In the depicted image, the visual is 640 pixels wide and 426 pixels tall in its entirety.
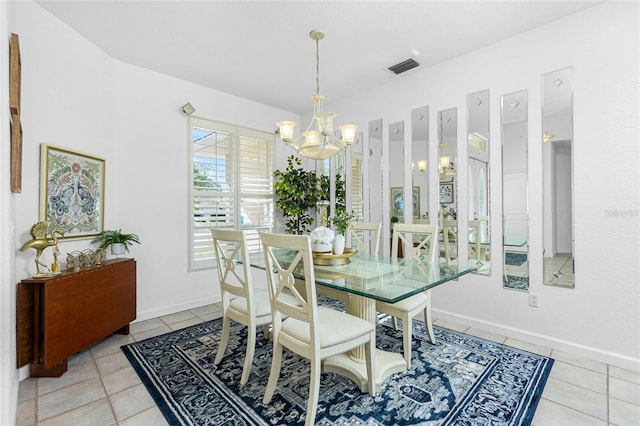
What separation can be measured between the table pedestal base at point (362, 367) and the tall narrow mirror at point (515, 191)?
1495 mm

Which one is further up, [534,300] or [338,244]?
[338,244]

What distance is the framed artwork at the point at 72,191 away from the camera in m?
2.51

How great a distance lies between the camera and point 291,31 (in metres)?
2.78

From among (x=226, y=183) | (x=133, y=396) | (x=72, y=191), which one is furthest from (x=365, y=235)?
(x=72, y=191)

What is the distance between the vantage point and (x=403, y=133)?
373 centimetres

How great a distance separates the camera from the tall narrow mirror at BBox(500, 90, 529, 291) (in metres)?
2.86

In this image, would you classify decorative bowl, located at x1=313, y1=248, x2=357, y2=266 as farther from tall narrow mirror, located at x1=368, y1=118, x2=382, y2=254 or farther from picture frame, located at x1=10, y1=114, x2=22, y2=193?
picture frame, located at x1=10, y1=114, x2=22, y2=193

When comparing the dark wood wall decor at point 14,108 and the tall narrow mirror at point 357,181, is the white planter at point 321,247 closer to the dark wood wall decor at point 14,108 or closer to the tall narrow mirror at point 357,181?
the tall narrow mirror at point 357,181

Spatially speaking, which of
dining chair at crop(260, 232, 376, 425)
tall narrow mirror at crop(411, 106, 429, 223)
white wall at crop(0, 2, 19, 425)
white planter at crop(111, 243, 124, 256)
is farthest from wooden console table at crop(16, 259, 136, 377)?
tall narrow mirror at crop(411, 106, 429, 223)

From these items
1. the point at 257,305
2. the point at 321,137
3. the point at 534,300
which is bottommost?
the point at 534,300

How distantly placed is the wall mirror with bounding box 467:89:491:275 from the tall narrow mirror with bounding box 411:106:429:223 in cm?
46

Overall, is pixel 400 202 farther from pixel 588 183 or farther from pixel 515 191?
pixel 588 183

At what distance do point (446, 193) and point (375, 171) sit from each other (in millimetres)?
1018

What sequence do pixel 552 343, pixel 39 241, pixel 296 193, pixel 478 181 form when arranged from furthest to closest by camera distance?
pixel 296 193, pixel 478 181, pixel 552 343, pixel 39 241
